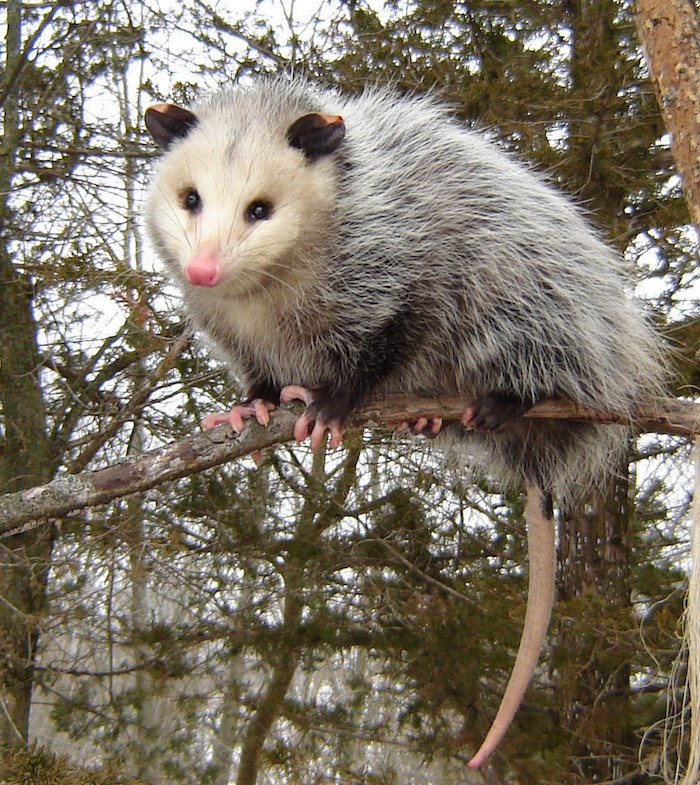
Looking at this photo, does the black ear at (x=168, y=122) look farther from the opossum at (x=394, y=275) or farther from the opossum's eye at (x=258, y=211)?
the opossum's eye at (x=258, y=211)

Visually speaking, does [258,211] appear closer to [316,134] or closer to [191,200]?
[191,200]

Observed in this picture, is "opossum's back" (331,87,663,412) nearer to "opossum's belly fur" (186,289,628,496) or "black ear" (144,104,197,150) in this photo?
"opossum's belly fur" (186,289,628,496)

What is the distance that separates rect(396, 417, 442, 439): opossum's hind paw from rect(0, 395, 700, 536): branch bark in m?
0.08

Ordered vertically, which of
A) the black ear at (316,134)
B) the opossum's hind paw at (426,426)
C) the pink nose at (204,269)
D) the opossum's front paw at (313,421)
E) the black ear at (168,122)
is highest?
the black ear at (168,122)

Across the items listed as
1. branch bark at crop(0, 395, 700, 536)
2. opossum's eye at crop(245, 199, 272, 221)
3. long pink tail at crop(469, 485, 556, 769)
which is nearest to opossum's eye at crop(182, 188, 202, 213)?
opossum's eye at crop(245, 199, 272, 221)

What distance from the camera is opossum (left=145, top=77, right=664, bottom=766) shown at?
193 centimetres

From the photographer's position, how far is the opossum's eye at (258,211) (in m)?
1.83

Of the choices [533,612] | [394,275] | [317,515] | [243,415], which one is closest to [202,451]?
[243,415]

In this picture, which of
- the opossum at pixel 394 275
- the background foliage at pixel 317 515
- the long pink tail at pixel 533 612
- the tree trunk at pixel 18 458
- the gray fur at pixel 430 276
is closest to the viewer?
the opossum at pixel 394 275

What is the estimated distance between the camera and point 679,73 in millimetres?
1837

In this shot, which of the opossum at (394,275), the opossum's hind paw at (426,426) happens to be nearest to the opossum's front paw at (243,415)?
the opossum at (394,275)

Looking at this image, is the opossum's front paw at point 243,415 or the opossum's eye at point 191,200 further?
the opossum's front paw at point 243,415

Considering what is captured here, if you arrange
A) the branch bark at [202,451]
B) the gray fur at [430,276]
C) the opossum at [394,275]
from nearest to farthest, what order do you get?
the branch bark at [202,451]
the opossum at [394,275]
the gray fur at [430,276]

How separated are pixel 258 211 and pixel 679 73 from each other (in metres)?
0.96
